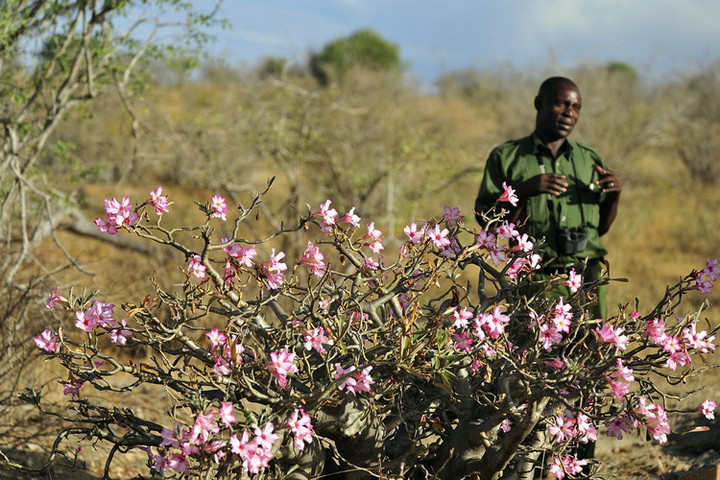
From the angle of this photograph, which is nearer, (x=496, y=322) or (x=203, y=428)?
(x=203, y=428)

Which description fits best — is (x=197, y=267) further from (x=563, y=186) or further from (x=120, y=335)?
(x=563, y=186)

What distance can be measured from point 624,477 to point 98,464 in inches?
111

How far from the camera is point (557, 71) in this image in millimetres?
14555

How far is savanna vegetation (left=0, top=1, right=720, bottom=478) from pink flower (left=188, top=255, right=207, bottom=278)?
0.14ft

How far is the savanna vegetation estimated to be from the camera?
2971mm

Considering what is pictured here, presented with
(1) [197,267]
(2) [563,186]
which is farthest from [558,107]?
(1) [197,267]

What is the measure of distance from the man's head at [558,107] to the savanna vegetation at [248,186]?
0.67m

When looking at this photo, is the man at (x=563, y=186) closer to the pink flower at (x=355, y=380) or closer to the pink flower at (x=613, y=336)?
the pink flower at (x=613, y=336)

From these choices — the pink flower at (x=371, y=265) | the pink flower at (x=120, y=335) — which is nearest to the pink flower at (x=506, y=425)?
the pink flower at (x=371, y=265)

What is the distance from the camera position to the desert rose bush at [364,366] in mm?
2521

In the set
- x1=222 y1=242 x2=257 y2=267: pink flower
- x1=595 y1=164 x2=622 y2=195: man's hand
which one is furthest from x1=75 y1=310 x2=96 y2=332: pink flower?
x1=595 y1=164 x2=622 y2=195: man's hand

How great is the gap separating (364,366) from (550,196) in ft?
4.95

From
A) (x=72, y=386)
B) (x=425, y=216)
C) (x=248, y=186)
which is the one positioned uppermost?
(x=425, y=216)

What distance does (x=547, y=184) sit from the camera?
3434 mm
